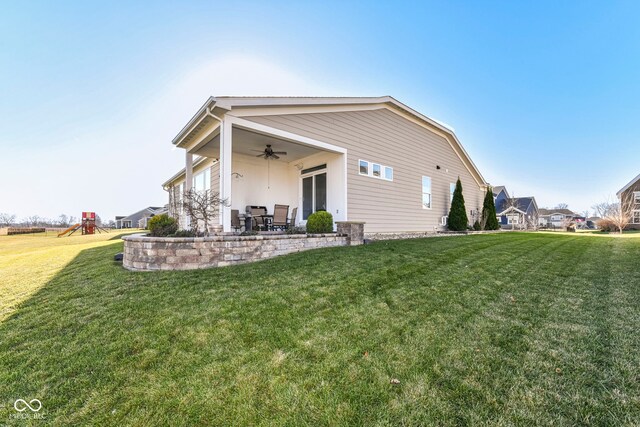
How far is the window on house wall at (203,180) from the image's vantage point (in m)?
11.3

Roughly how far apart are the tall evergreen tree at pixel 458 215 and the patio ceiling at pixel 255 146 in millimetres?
7104

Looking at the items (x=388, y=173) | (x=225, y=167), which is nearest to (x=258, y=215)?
(x=225, y=167)

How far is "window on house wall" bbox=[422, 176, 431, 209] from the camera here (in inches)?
451

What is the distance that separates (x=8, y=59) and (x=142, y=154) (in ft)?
34.2

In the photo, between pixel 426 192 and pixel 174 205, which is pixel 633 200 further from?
pixel 174 205

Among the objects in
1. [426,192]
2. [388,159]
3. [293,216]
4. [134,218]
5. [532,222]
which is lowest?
[532,222]

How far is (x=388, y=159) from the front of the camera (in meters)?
9.96

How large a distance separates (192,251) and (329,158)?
5.39 m

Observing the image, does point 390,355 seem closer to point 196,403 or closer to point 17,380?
point 196,403

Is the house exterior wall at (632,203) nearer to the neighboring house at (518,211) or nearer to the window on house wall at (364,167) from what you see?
the neighboring house at (518,211)

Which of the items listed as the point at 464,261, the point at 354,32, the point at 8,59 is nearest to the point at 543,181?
the point at 354,32

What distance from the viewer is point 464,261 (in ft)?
17.9

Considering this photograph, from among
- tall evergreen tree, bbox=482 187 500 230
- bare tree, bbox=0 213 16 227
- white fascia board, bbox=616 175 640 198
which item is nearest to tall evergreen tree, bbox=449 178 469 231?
tall evergreen tree, bbox=482 187 500 230

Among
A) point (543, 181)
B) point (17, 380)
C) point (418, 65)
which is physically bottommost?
point (17, 380)
